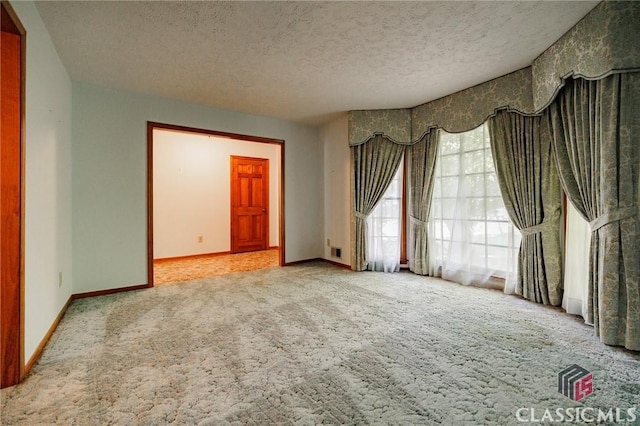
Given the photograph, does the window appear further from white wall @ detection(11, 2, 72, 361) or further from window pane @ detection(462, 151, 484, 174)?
white wall @ detection(11, 2, 72, 361)

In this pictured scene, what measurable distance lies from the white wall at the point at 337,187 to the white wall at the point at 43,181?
3.38 meters

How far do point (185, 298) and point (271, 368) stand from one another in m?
1.81

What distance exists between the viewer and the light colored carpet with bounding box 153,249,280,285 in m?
4.19

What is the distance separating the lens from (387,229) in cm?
431

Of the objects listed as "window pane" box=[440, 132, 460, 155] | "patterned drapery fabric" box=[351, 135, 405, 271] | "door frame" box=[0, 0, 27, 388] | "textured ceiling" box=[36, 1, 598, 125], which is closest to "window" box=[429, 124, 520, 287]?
"window pane" box=[440, 132, 460, 155]

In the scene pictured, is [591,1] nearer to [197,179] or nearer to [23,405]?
[23,405]

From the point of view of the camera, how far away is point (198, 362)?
6.15 ft

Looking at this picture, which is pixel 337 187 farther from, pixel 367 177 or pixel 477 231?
pixel 477 231

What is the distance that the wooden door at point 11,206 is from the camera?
1.62 metres

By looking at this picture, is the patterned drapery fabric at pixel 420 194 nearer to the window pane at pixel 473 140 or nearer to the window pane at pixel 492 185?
the window pane at pixel 473 140

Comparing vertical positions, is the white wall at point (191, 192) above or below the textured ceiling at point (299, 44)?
below

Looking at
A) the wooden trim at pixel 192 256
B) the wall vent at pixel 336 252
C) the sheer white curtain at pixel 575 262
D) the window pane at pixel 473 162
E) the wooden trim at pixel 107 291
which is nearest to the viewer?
the sheer white curtain at pixel 575 262

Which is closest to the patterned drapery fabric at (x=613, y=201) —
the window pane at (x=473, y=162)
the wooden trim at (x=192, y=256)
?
the window pane at (x=473, y=162)

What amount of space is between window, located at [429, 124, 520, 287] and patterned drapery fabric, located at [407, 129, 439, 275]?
0.28 ft
